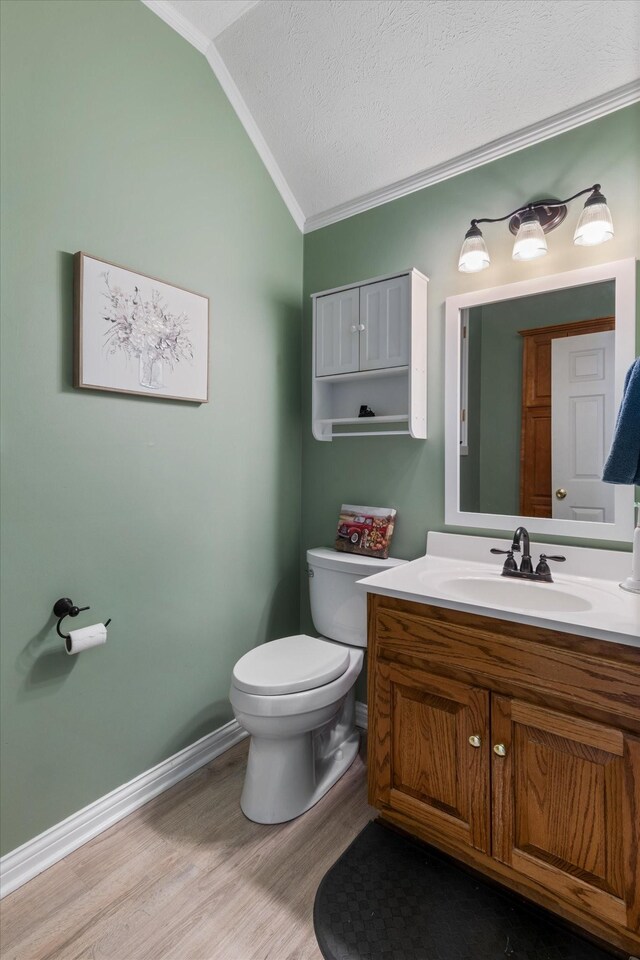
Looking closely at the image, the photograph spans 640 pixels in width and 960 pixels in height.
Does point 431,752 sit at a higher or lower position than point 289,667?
lower

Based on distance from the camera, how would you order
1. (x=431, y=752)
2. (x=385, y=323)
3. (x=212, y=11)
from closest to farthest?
(x=431, y=752) < (x=212, y=11) < (x=385, y=323)

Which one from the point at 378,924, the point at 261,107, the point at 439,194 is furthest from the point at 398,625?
the point at 261,107

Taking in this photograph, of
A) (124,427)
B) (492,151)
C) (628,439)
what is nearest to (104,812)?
(124,427)

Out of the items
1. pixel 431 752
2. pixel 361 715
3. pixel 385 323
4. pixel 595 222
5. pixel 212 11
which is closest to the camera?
pixel 431 752

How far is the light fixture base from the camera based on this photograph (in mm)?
1609

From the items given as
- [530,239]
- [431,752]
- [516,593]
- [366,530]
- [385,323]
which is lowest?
[431,752]

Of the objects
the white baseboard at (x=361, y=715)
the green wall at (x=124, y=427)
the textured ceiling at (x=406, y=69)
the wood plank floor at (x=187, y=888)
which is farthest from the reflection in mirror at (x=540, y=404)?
the wood plank floor at (x=187, y=888)

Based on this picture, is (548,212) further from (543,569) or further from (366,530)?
(366,530)

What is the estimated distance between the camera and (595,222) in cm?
147

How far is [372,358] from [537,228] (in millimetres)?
713

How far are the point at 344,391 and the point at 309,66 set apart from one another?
1.24 m

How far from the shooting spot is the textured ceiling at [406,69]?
1493 mm

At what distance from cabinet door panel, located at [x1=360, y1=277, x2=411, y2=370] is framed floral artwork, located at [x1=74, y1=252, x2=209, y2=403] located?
64 centimetres

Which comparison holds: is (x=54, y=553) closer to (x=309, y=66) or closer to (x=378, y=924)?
(x=378, y=924)
